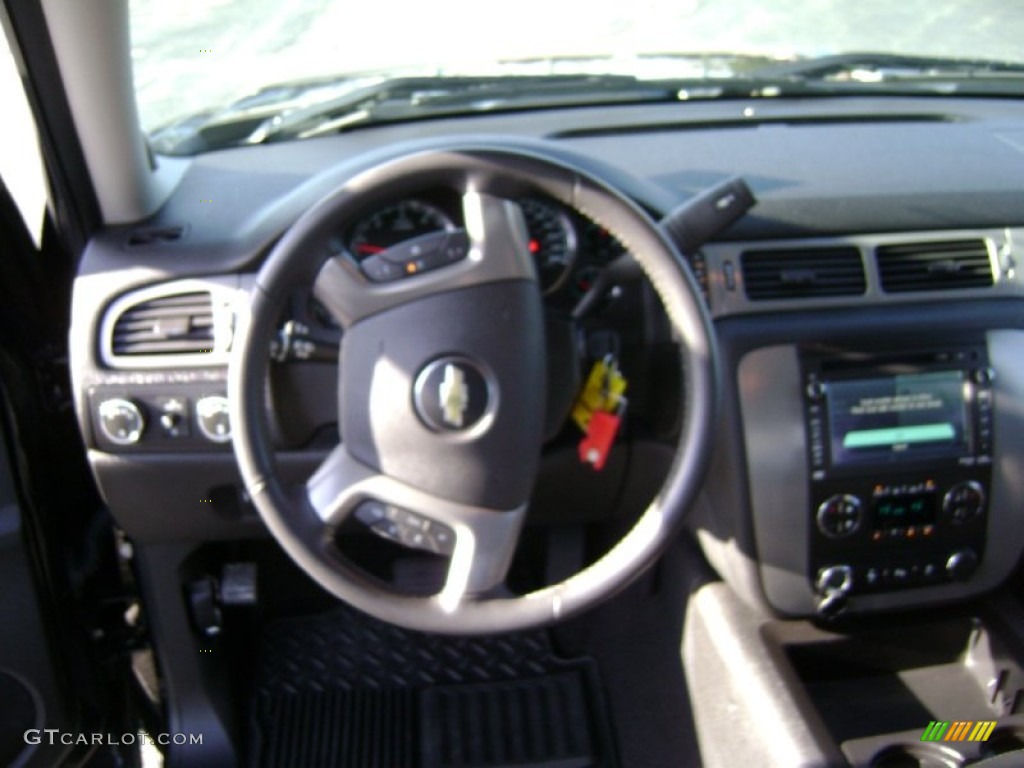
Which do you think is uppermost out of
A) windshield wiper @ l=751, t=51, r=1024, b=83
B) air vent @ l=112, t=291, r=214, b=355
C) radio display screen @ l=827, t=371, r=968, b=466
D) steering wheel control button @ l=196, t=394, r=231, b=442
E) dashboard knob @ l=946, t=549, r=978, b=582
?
windshield wiper @ l=751, t=51, r=1024, b=83

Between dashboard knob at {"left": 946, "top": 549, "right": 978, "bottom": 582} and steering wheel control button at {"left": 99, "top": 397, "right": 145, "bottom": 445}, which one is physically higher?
steering wheel control button at {"left": 99, "top": 397, "right": 145, "bottom": 445}

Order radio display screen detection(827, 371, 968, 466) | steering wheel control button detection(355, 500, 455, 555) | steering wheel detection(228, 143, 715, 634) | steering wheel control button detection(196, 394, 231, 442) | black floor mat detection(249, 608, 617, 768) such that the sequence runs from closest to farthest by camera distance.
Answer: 1. steering wheel detection(228, 143, 715, 634)
2. steering wheel control button detection(355, 500, 455, 555)
3. steering wheel control button detection(196, 394, 231, 442)
4. radio display screen detection(827, 371, 968, 466)
5. black floor mat detection(249, 608, 617, 768)

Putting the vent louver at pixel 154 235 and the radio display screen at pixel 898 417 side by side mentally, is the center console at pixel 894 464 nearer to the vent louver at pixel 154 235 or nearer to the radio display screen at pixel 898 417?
the radio display screen at pixel 898 417

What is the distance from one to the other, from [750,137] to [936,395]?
63 centimetres

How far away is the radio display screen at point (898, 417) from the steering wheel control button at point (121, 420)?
1.19 meters

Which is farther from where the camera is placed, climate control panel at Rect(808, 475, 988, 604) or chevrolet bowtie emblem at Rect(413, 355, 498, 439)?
climate control panel at Rect(808, 475, 988, 604)

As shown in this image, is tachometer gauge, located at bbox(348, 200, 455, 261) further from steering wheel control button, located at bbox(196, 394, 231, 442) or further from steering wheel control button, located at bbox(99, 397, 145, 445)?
steering wheel control button, located at bbox(99, 397, 145, 445)

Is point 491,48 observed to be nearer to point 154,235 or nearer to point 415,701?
point 154,235

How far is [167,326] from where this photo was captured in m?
1.75

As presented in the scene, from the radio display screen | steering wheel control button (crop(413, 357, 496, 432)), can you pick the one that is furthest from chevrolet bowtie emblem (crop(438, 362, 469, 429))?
the radio display screen

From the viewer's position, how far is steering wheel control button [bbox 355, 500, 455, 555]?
4.99 feet

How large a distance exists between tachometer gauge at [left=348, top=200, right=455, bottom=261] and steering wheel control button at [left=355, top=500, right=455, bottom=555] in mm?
381

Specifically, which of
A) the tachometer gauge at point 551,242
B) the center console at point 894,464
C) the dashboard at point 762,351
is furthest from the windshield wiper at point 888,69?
the tachometer gauge at point 551,242

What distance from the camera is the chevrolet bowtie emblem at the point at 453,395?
4.84ft
